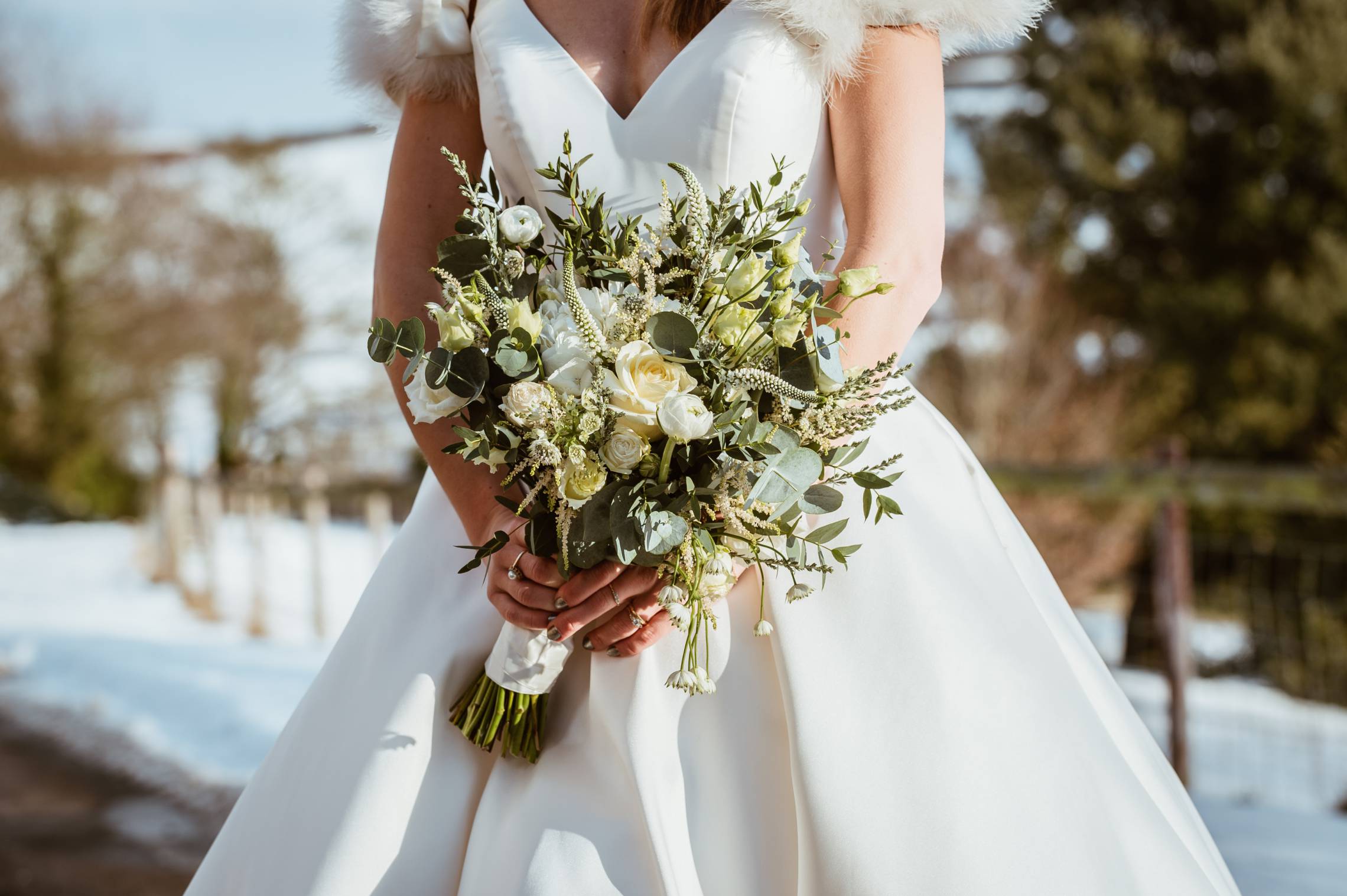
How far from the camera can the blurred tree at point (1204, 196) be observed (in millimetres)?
11508

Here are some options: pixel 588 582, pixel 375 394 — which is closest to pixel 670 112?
pixel 588 582

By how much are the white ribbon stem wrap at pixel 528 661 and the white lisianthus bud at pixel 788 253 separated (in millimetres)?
525

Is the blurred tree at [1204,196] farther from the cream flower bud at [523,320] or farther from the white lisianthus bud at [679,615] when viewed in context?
the cream flower bud at [523,320]

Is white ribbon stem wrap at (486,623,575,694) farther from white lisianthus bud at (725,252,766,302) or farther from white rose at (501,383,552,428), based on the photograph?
white lisianthus bud at (725,252,766,302)

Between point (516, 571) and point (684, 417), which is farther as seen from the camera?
point (516, 571)

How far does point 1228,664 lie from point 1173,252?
5.71m

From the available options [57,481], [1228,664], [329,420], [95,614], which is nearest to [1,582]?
[95,614]

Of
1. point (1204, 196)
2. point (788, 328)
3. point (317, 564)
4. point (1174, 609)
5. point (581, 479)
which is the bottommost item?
point (317, 564)

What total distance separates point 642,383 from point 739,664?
16.4 inches

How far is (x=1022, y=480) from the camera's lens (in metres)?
4.92

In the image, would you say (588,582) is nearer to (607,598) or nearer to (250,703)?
(607,598)

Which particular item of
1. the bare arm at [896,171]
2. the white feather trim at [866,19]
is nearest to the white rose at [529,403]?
the bare arm at [896,171]

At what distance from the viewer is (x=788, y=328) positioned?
1097mm

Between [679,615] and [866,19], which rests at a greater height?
[866,19]
